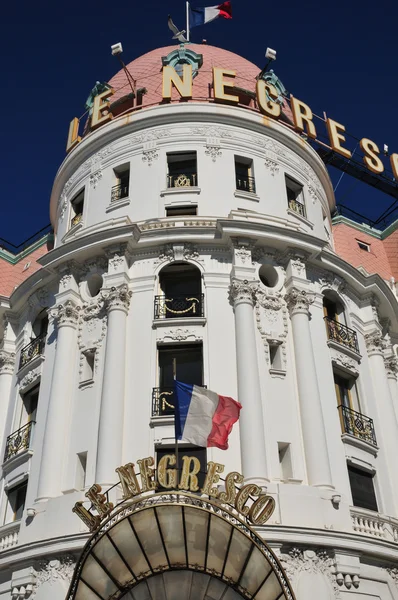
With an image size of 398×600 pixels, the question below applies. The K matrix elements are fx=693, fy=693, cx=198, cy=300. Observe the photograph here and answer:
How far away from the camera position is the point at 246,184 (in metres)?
31.2

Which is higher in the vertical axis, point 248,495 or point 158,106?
point 158,106

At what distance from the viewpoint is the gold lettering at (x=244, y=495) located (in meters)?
19.8

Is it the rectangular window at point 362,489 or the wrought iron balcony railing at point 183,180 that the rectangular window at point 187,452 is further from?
the wrought iron balcony railing at point 183,180

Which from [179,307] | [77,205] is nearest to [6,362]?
[77,205]

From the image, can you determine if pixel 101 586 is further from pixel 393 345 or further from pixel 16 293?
pixel 393 345

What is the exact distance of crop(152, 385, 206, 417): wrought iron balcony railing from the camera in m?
24.1

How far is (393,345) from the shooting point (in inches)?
1351

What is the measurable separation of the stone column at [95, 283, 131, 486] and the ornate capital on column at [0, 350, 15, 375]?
24.6 ft

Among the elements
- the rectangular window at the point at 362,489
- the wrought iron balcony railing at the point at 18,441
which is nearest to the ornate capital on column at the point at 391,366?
the rectangular window at the point at 362,489

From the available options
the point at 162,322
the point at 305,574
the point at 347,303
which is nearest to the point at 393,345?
the point at 347,303

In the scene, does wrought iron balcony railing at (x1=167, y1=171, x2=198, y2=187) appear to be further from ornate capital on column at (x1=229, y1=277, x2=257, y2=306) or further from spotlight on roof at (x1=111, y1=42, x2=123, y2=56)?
spotlight on roof at (x1=111, y1=42, x2=123, y2=56)

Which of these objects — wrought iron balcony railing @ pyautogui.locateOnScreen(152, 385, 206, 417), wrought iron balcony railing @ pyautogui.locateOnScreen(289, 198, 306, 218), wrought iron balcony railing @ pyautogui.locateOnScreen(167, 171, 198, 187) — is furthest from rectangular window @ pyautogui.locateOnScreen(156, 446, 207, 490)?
wrought iron balcony railing @ pyautogui.locateOnScreen(289, 198, 306, 218)

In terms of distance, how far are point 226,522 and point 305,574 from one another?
352cm

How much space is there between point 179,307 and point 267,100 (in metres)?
13.1
